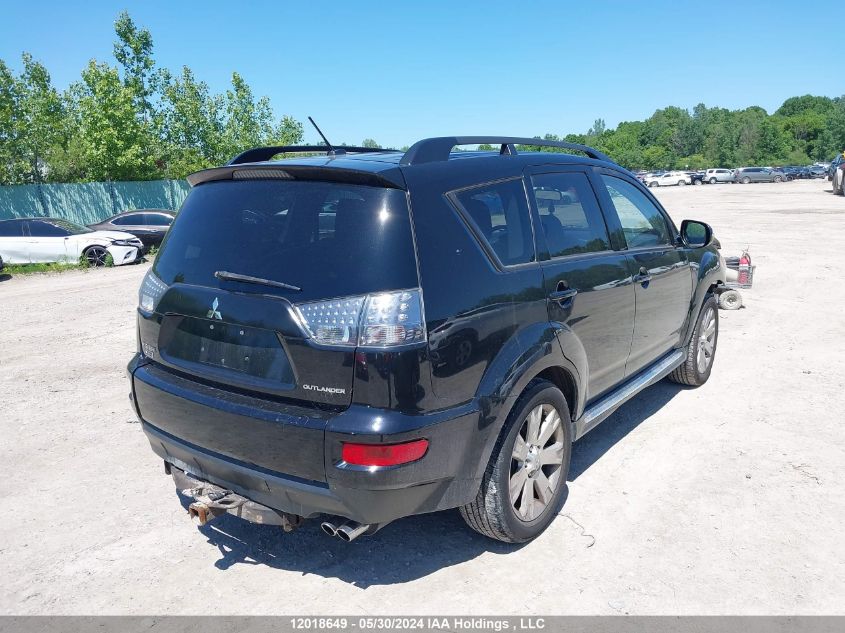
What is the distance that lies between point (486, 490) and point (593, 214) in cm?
191

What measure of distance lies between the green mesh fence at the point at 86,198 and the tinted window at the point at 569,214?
79.2 feet

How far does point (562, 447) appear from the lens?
11.1 ft

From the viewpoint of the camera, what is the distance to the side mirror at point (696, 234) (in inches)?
201

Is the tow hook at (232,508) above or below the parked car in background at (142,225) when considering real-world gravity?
below

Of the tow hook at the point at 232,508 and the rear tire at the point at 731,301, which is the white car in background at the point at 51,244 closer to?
the rear tire at the point at 731,301

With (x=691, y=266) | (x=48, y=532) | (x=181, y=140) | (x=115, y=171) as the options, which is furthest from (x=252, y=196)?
(x=181, y=140)

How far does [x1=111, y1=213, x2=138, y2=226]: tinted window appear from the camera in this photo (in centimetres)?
1945

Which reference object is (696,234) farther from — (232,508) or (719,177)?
(719,177)

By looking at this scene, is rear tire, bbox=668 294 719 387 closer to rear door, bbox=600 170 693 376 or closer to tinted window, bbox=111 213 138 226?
rear door, bbox=600 170 693 376

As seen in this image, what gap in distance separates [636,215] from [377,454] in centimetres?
297

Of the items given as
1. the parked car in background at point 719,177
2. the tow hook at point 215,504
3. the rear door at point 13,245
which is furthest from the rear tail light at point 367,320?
the parked car in background at point 719,177

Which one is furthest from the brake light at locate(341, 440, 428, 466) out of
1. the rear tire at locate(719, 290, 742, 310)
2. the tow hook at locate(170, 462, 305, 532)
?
the rear tire at locate(719, 290, 742, 310)

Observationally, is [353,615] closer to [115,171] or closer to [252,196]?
[252,196]

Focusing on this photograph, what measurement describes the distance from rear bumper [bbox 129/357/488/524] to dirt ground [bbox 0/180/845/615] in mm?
519
